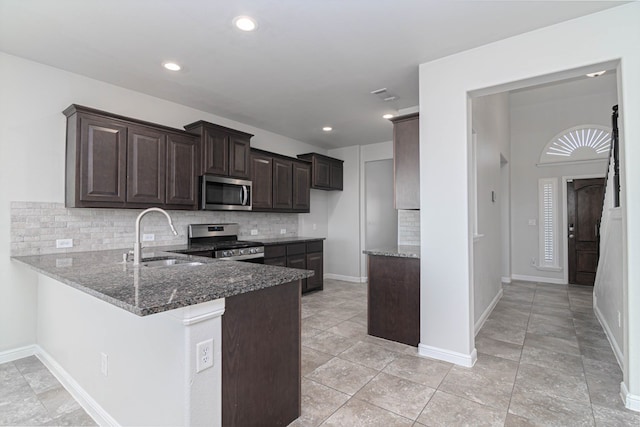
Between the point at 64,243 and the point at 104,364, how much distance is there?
5.87 feet

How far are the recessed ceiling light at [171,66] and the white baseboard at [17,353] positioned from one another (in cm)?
286

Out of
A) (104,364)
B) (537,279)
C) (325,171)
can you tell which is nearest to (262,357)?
(104,364)

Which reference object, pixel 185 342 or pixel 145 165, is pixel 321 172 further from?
pixel 185 342

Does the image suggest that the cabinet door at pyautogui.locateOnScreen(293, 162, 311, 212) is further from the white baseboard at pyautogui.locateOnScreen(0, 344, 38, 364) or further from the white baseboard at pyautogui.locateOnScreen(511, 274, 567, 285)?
the white baseboard at pyautogui.locateOnScreen(511, 274, 567, 285)

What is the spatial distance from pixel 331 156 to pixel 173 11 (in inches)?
186

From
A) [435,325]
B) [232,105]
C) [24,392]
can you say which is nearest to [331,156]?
[232,105]

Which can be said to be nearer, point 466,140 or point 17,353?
point 466,140

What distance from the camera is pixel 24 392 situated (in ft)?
7.52

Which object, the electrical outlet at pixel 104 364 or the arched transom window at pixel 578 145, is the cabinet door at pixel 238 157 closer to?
the electrical outlet at pixel 104 364

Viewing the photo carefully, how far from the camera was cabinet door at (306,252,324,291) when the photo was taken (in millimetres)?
5258

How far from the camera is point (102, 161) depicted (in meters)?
3.02

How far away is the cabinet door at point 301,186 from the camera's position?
537 cm

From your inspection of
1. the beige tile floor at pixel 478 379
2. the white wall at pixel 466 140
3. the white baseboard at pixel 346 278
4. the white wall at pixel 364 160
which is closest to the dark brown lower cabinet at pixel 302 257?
the white baseboard at pixel 346 278

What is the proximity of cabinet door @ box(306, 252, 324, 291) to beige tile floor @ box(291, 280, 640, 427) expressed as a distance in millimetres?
1362
